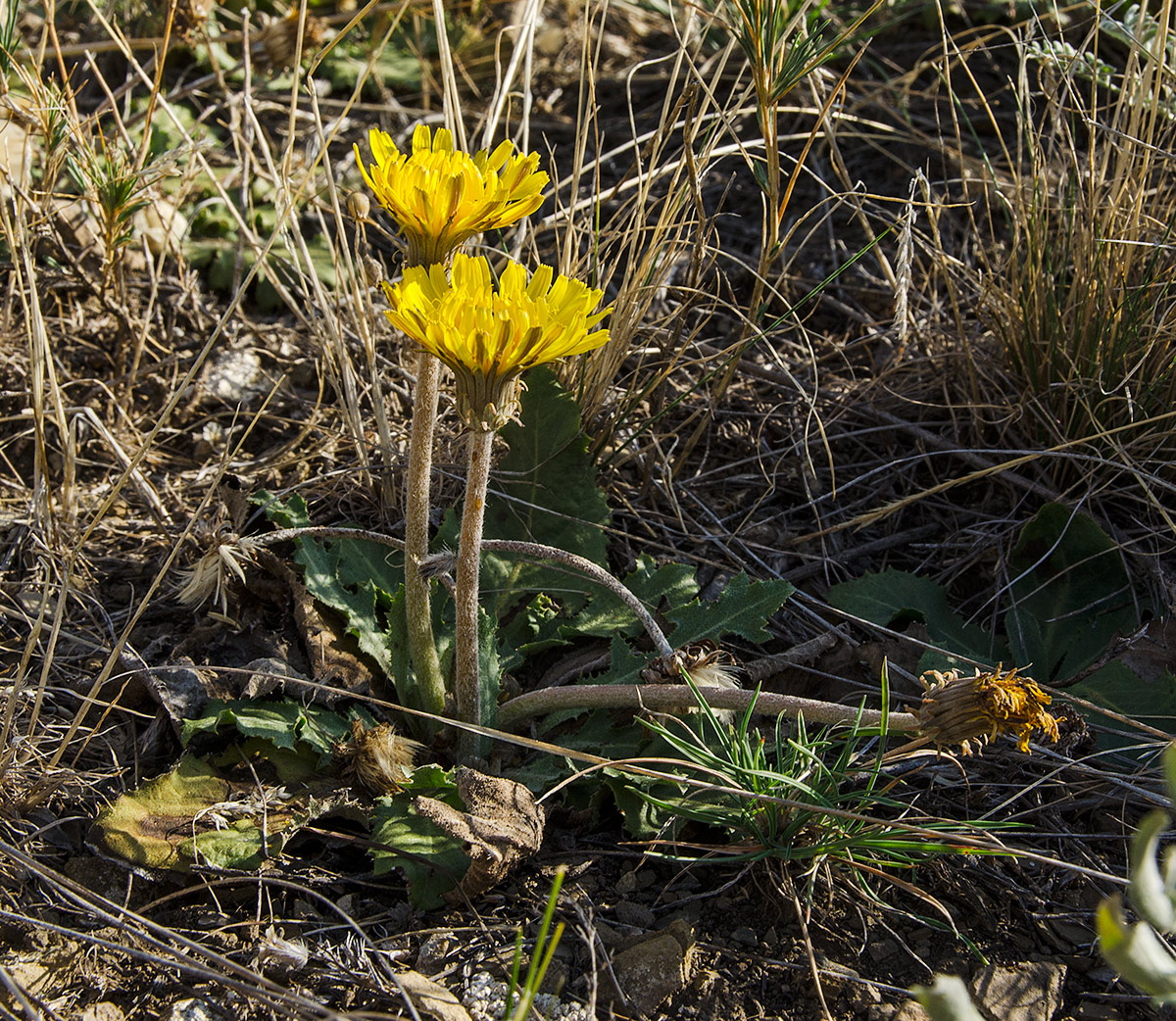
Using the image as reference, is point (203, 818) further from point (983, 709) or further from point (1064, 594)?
point (1064, 594)

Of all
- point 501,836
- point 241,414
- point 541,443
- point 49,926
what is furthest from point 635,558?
point 49,926

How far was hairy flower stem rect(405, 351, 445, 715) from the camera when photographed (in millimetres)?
1604

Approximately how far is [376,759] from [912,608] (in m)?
1.15

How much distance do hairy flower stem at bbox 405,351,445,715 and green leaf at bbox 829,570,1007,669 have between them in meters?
0.89

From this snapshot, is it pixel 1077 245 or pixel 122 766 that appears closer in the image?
pixel 122 766

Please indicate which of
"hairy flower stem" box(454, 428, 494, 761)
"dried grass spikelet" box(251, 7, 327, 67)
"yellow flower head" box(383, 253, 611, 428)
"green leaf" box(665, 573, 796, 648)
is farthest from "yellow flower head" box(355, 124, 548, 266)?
"dried grass spikelet" box(251, 7, 327, 67)

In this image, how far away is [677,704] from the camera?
5.64 feet

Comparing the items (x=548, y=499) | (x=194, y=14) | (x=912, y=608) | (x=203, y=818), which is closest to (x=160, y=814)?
(x=203, y=818)

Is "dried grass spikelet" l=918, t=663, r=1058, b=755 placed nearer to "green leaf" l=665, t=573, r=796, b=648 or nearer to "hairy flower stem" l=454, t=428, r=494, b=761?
"green leaf" l=665, t=573, r=796, b=648

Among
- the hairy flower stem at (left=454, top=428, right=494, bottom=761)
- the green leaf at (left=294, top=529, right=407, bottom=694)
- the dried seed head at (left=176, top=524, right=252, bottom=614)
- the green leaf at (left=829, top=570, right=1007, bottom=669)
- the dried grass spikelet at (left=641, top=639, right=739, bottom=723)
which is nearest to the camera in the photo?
the hairy flower stem at (left=454, top=428, right=494, bottom=761)

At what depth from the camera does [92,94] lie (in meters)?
3.36

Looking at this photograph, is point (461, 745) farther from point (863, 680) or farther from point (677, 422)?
point (677, 422)

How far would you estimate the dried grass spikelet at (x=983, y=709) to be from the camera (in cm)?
141

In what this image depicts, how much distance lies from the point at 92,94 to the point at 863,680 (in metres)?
3.08
